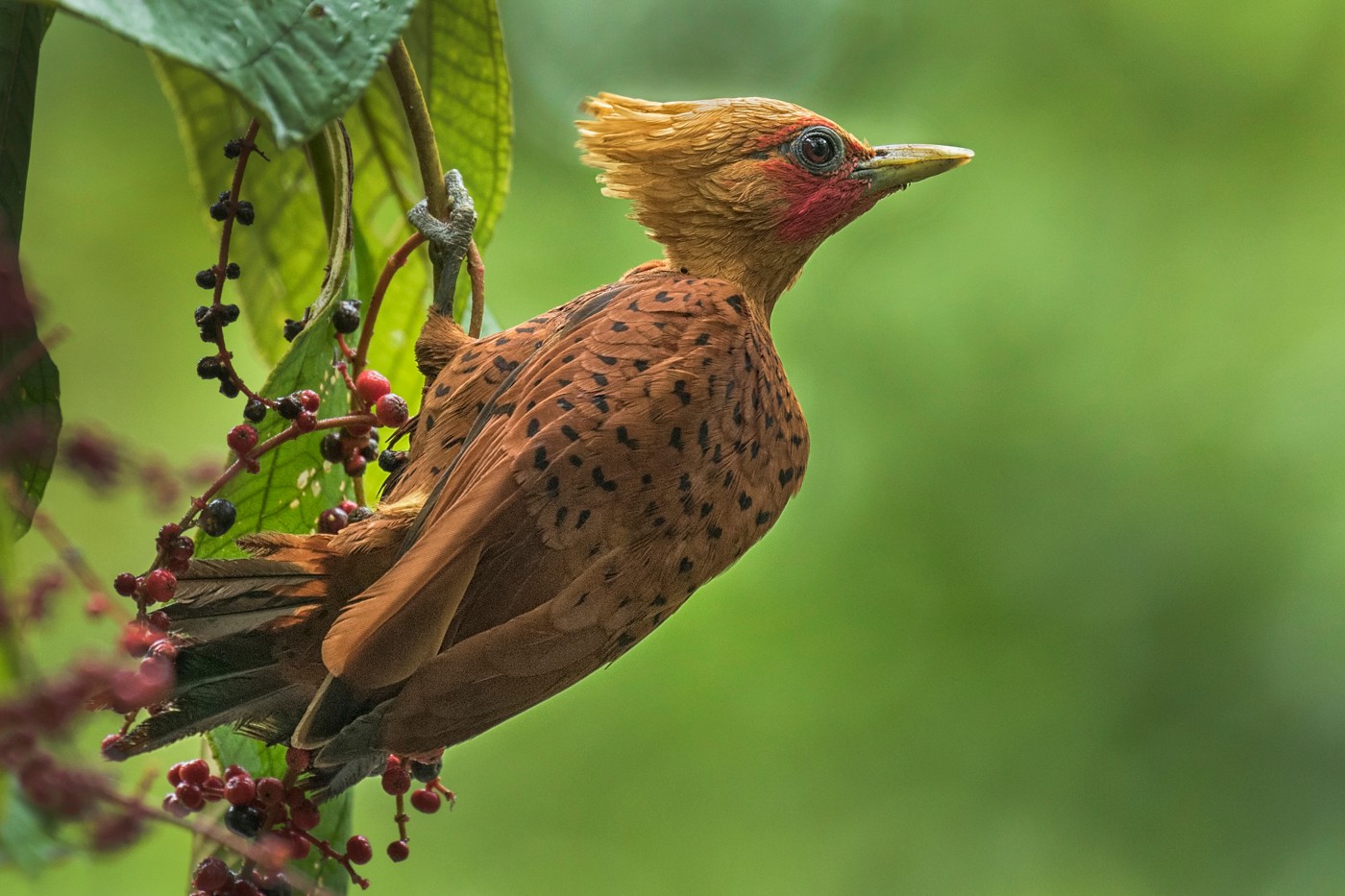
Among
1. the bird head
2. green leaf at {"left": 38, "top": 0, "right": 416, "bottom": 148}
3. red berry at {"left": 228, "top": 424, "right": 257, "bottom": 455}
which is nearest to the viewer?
green leaf at {"left": 38, "top": 0, "right": 416, "bottom": 148}

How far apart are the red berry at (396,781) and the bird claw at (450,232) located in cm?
63

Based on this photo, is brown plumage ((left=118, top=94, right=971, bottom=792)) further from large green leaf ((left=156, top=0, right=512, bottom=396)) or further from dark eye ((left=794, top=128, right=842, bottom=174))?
large green leaf ((left=156, top=0, right=512, bottom=396))

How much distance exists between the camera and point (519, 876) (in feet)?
14.5

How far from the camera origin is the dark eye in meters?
1.93

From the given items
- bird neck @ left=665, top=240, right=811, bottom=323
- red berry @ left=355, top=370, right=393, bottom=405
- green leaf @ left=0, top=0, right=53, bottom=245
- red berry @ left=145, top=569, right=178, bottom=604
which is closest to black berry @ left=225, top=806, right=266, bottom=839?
red berry @ left=145, top=569, right=178, bottom=604

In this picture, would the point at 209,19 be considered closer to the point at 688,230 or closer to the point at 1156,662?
the point at 688,230

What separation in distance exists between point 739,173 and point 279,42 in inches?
32.6

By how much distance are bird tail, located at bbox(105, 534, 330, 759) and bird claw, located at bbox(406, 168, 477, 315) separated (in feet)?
1.37

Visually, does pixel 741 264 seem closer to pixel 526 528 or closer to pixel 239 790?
pixel 526 528

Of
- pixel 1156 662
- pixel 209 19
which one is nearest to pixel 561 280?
pixel 1156 662

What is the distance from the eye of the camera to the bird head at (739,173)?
6.28 feet

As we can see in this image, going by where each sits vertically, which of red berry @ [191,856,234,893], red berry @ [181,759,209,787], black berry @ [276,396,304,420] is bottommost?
red berry @ [191,856,234,893]

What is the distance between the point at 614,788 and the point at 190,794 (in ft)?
9.92

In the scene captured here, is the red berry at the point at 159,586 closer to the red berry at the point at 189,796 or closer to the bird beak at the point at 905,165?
the red berry at the point at 189,796
